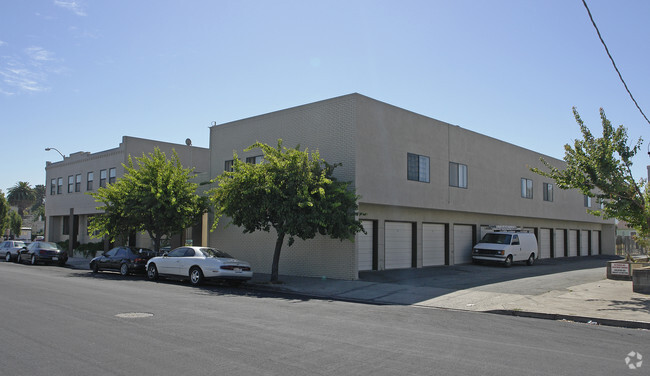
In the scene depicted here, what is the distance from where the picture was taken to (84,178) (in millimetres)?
36188

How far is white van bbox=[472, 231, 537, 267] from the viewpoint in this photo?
26003mm

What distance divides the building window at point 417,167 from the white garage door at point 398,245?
224 cm

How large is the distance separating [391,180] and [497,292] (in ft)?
22.3

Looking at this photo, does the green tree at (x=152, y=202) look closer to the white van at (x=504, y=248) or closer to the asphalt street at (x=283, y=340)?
the asphalt street at (x=283, y=340)

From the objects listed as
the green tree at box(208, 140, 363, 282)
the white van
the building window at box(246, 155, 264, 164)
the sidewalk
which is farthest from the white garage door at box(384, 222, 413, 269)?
the building window at box(246, 155, 264, 164)

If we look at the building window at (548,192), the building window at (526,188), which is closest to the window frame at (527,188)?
the building window at (526,188)

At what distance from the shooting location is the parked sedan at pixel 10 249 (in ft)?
106

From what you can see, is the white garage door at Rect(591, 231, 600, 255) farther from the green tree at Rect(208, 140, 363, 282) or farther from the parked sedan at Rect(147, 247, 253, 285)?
the parked sedan at Rect(147, 247, 253, 285)

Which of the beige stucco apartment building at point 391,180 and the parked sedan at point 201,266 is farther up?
the beige stucco apartment building at point 391,180

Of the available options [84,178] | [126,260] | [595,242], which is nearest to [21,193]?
[84,178]

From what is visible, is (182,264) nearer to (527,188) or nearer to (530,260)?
(530,260)

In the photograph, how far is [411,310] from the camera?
508 inches

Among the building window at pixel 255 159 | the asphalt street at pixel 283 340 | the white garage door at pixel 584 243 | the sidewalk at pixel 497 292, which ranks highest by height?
the building window at pixel 255 159

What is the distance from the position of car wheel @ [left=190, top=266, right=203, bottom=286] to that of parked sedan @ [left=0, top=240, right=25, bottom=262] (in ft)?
64.8
